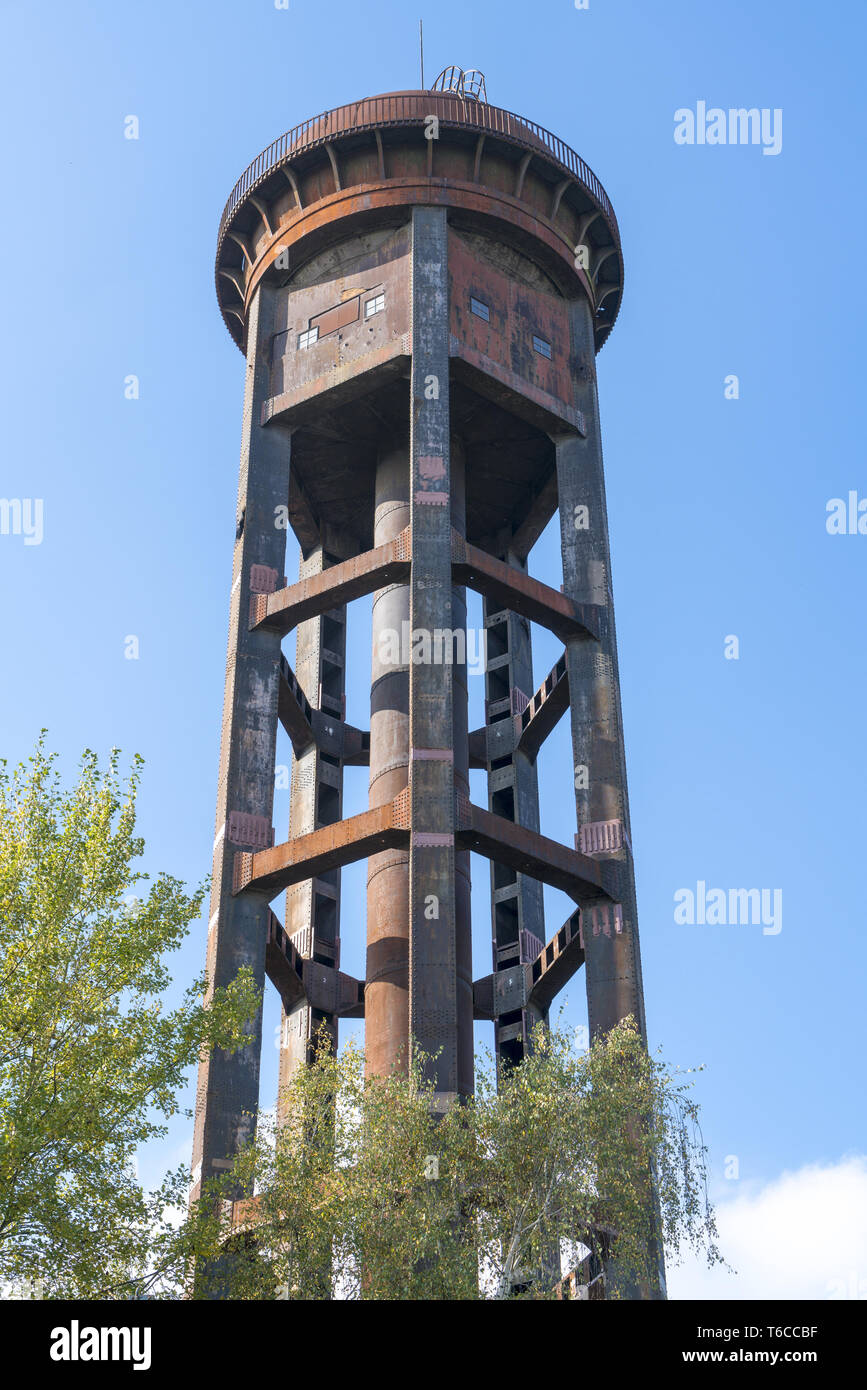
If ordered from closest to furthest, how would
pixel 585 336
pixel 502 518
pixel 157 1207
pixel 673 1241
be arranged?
pixel 157 1207 → pixel 673 1241 → pixel 585 336 → pixel 502 518

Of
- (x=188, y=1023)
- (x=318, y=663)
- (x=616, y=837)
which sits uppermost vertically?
(x=318, y=663)

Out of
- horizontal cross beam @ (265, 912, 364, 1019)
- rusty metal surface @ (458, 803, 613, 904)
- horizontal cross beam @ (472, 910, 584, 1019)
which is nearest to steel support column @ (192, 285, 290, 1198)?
rusty metal surface @ (458, 803, 613, 904)

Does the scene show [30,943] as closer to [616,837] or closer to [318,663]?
[616,837]

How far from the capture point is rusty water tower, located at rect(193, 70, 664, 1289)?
37562mm

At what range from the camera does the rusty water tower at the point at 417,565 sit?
123 feet

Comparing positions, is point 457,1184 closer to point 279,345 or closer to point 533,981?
point 533,981

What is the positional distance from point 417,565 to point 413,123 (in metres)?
13.2

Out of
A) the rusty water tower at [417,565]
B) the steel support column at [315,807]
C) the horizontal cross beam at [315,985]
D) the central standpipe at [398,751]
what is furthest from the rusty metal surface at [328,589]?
the horizontal cross beam at [315,985]

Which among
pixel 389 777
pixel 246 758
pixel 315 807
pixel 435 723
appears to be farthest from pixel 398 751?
pixel 315 807

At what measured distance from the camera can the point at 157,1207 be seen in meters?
25.1
